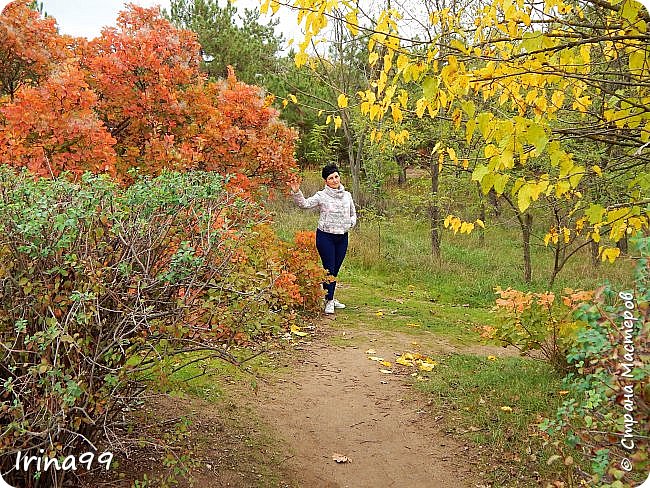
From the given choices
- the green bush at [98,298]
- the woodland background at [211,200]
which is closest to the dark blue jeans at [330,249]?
the woodland background at [211,200]

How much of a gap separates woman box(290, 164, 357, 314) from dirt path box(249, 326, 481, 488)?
171 centimetres

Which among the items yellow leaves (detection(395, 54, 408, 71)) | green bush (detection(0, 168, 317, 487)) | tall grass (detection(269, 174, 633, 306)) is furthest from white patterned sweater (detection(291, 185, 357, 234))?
yellow leaves (detection(395, 54, 408, 71))

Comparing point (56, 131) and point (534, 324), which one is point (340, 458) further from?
point (56, 131)

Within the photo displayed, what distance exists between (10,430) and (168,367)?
0.67 meters

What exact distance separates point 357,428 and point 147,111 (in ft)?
11.7

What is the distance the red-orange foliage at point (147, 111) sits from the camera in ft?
16.4

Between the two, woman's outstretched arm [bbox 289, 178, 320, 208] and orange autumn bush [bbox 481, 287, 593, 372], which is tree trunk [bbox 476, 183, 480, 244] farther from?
orange autumn bush [bbox 481, 287, 593, 372]

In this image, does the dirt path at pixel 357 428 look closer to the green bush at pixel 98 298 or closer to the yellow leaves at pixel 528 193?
the green bush at pixel 98 298

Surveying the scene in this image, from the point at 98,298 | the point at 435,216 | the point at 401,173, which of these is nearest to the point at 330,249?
the point at 98,298

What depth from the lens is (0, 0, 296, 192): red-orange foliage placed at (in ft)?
16.4

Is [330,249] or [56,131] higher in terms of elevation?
[56,131]

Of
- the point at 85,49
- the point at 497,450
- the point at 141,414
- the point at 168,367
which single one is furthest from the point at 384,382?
the point at 85,49

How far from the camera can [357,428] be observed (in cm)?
412

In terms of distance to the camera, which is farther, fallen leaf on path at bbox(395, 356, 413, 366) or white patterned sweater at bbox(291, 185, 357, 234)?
white patterned sweater at bbox(291, 185, 357, 234)
